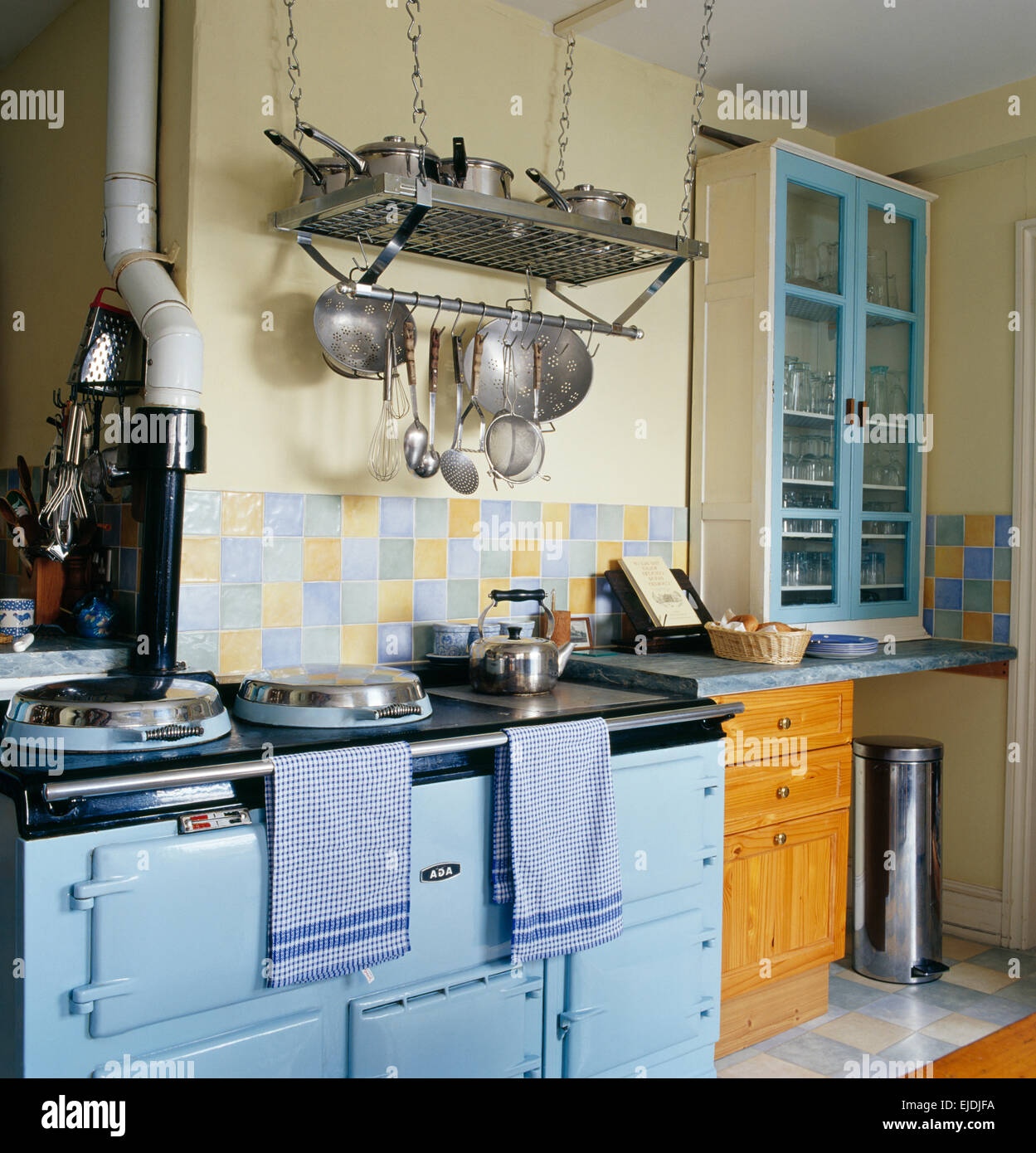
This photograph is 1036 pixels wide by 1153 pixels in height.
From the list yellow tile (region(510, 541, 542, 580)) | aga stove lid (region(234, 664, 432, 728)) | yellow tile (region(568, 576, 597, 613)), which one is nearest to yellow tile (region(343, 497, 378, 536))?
yellow tile (region(510, 541, 542, 580))

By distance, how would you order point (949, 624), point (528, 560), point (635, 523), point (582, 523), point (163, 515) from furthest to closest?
1. point (949, 624)
2. point (635, 523)
3. point (582, 523)
4. point (528, 560)
5. point (163, 515)

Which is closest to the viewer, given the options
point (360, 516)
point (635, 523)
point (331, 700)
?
point (331, 700)

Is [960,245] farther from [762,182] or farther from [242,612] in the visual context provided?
[242,612]

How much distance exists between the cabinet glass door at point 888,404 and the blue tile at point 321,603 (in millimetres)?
1601

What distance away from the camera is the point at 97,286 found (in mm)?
2623

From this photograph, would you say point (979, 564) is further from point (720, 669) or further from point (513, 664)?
point (513, 664)

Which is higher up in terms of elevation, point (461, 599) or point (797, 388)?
point (797, 388)

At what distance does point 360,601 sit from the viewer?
246cm

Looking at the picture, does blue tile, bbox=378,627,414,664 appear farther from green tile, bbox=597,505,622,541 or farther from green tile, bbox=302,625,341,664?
green tile, bbox=597,505,622,541

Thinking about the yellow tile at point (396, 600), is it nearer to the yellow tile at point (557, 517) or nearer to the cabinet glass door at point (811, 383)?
the yellow tile at point (557, 517)

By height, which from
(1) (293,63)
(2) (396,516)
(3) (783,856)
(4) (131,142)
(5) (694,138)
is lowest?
(3) (783,856)

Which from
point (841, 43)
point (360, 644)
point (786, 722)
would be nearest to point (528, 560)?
point (360, 644)

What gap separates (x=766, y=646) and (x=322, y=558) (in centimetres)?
108
